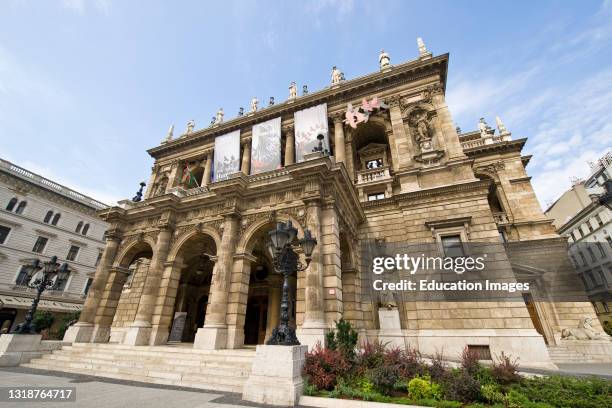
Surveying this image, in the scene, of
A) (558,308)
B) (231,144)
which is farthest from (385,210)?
(231,144)

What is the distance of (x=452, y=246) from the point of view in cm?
1470

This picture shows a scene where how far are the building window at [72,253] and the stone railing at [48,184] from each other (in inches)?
230

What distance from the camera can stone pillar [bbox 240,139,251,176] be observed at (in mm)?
24230

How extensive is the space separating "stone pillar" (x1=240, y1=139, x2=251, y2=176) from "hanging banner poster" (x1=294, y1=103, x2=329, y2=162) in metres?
5.73

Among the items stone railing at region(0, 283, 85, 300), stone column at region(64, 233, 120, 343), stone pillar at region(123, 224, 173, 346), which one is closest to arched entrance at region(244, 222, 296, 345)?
stone pillar at region(123, 224, 173, 346)

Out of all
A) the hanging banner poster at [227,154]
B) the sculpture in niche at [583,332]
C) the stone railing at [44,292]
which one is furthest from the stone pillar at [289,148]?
the stone railing at [44,292]

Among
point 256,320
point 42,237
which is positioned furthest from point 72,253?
point 256,320

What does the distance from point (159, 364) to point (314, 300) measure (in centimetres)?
631

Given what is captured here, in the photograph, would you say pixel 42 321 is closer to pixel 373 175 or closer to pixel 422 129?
pixel 373 175

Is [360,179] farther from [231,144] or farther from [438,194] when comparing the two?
[231,144]

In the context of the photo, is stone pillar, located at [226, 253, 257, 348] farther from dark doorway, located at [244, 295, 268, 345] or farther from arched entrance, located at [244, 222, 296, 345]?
dark doorway, located at [244, 295, 268, 345]

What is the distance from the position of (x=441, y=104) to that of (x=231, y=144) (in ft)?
59.5

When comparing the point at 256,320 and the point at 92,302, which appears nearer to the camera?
the point at 92,302

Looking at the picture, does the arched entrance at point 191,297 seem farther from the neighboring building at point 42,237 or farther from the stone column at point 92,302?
the neighboring building at point 42,237
